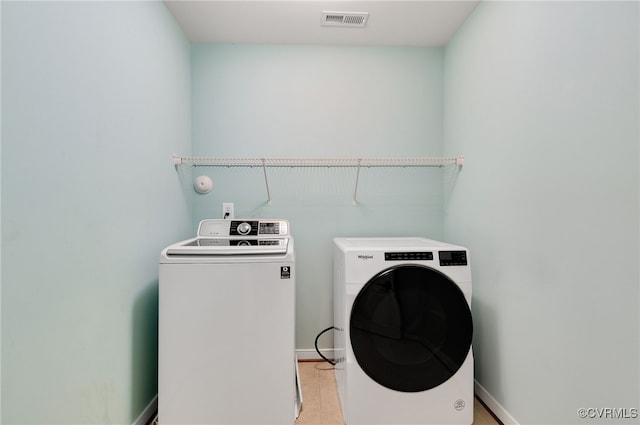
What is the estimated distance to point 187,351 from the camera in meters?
1.29

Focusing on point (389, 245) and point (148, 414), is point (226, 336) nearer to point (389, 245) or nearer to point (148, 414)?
point (148, 414)

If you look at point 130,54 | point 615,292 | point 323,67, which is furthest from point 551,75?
point 130,54

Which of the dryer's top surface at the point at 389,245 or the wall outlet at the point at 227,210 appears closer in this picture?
the dryer's top surface at the point at 389,245

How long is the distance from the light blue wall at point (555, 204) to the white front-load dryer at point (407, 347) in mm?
262

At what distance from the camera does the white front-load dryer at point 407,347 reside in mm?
1364

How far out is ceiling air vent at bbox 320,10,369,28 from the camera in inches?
69.9

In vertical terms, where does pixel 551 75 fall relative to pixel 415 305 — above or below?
above

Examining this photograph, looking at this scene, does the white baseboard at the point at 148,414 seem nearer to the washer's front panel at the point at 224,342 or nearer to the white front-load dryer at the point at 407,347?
the washer's front panel at the point at 224,342

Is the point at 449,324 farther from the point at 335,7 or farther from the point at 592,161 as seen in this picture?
the point at 335,7

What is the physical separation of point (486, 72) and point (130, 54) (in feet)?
6.19

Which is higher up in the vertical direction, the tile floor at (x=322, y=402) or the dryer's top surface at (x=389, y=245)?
the dryer's top surface at (x=389, y=245)

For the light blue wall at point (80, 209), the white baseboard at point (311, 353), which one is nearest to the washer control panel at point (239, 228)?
the light blue wall at point (80, 209)

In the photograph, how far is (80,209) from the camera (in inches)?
40.6

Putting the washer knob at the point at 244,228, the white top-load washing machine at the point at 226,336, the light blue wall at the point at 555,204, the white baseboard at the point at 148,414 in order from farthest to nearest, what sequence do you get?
the washer knob at the point at 244,228 < the white baseboard at the point at 148,414 < the white top-load washing machine at the point at 226,336 < the light blue wall at the point at 555,204
